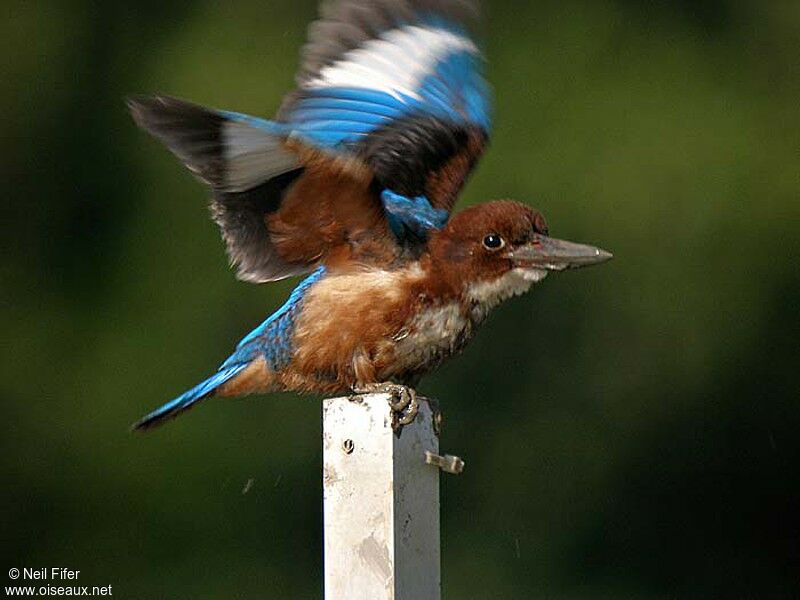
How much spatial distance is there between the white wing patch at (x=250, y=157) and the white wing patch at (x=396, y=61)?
428mm

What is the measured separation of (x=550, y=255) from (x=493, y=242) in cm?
11

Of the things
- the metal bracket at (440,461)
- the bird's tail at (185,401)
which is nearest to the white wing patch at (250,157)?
the bird's tail at (185,401)

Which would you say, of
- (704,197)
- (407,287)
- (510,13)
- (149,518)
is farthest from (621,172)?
(407,287)

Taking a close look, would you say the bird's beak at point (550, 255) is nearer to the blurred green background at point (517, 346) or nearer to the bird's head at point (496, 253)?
the bird's head at point (496, 253)

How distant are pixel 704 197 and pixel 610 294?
447 mm

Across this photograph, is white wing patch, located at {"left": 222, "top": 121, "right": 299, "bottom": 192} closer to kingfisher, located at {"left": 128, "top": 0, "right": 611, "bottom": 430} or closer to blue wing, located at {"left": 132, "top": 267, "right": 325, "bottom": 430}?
kingfisher, located at {"left": 128, "top": 0, "right": 611, "bottom": 430}

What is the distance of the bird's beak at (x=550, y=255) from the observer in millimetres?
3686

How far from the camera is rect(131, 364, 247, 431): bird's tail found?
402 cm

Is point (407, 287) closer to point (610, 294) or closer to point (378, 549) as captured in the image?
point (378, 549)

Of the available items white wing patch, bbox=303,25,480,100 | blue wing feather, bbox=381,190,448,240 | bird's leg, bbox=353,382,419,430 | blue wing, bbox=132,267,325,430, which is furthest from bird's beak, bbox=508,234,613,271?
bird's leg, bbox=353,382,419,430

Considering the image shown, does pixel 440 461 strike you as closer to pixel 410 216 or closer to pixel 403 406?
pixel 403 406

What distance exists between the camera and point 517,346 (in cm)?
655

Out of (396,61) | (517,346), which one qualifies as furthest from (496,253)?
(517,346)

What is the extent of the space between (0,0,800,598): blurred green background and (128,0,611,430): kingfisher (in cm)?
210
